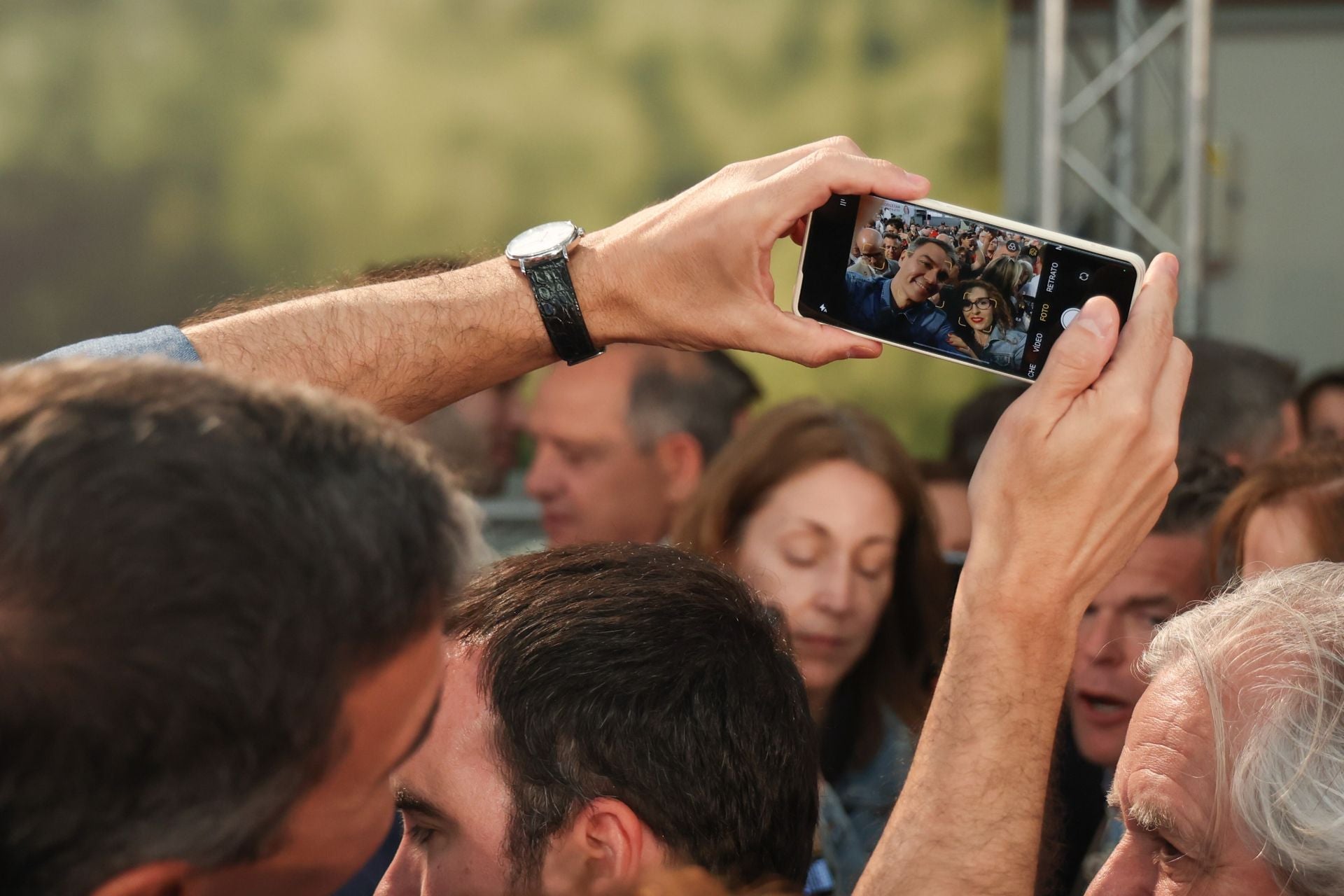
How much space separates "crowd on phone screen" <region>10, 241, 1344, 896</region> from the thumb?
20 centimetres

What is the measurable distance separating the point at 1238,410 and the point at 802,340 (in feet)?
7.63

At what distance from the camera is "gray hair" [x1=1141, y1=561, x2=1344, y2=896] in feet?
4.24

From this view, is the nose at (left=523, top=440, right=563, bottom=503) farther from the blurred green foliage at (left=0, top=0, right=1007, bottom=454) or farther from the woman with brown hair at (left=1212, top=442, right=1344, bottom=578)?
the woman with brown hair at (left=1212, top=442, right=1344, bottom=578)

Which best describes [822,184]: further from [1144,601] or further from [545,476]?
[545,476]

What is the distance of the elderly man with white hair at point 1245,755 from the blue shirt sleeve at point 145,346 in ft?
3.66

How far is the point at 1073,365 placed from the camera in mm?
1282

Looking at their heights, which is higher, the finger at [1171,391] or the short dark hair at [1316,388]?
the finger at [1171,391]

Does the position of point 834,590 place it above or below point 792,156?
below

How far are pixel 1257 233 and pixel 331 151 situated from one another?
4.35 meters

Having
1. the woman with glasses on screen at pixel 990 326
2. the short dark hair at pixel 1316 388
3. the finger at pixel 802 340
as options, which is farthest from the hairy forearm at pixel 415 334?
the short dark hair at pixel 1316 388

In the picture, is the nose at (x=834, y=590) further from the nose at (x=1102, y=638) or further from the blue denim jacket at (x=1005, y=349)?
the blue denim jacket at (x=1005, y=349)

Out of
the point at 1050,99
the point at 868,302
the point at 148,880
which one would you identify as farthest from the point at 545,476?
the point at 148,880

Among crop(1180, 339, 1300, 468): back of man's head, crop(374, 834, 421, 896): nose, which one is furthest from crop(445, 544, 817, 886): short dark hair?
crop(1180, 339, 1300, 468): back of man's head

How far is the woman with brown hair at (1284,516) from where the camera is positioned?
2.19 meters
